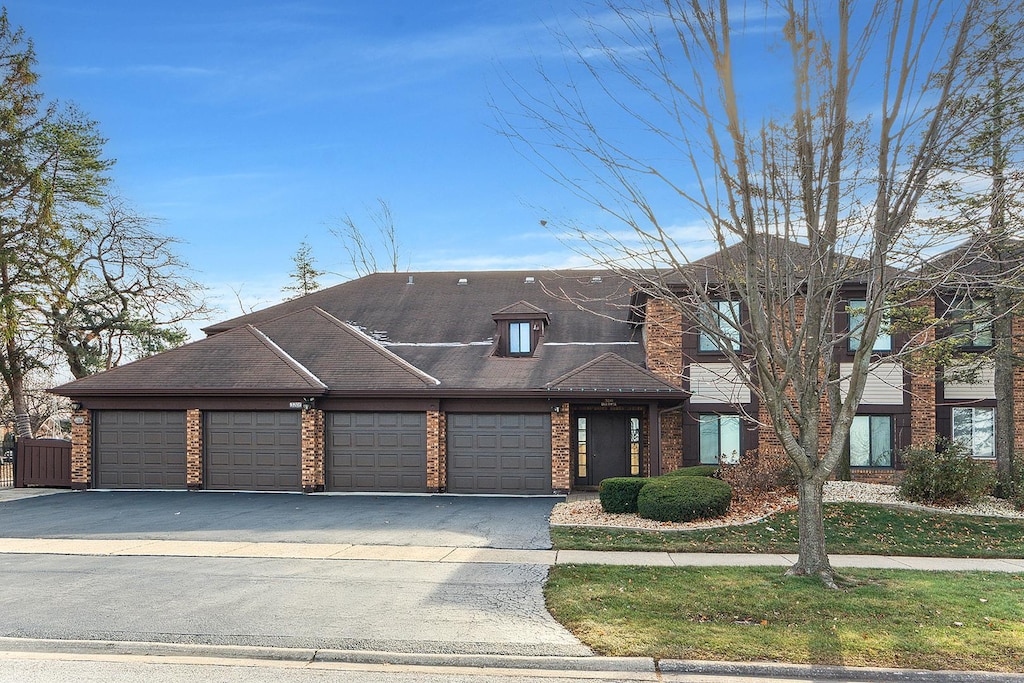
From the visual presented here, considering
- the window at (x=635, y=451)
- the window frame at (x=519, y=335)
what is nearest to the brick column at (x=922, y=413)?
the window at (x=635, y=451)

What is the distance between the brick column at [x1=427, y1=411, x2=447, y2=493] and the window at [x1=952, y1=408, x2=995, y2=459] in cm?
1352

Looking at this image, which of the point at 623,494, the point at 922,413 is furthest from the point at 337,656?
the point at 922,413

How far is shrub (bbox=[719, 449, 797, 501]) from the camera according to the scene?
51.4ft

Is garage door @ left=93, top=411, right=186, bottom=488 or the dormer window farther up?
the dormer window

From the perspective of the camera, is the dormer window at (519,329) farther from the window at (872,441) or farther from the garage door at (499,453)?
the window at (872,441)

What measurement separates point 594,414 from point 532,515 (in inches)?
213

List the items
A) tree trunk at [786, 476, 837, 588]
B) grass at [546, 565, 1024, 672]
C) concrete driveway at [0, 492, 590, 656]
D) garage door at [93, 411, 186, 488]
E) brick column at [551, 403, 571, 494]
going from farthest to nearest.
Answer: garage door at [93, 411, 186, 488]
brick column at [551, 403, 571, 494]
tree trunk at [786, 476, 837, 588]
concrete driveway at [0, 492, 590, 656]
grass at [546, 565, 1024, 672]

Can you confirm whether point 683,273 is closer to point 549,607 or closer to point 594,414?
point 549,607

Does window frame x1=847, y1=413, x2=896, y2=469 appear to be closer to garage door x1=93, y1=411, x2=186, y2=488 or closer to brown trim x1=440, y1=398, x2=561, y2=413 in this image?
brown trim x1=440, y1=398, x2=561, y2=413

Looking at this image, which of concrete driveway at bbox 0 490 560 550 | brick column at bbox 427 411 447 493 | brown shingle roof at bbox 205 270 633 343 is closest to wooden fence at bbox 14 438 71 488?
concrete driveway at bbox 0 490 560 550

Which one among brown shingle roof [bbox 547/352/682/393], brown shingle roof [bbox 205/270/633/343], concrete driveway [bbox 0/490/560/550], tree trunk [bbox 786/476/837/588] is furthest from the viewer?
brown shingle roof [bbox 205/270/633/343]

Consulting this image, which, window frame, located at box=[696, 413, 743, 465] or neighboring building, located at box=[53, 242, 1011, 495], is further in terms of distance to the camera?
window frame, located at box=[696, 413, 743, 465]

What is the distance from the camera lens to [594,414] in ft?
66.1

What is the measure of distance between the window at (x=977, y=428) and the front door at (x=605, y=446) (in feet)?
27.7
